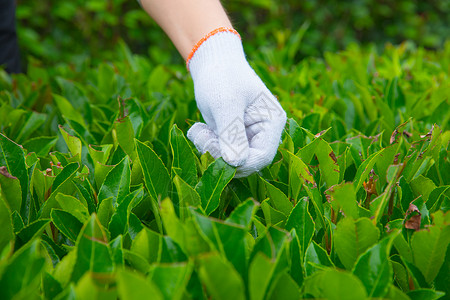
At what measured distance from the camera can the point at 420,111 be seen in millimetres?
1924

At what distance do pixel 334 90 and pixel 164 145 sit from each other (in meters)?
1.03

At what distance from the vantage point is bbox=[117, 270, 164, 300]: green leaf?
2.28 feet

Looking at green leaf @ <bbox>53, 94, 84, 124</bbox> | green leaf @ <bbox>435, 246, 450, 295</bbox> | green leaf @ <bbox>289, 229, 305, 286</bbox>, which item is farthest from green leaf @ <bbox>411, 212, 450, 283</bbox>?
green leaf @ <bbox>53, 94, 84, 124</bbox>

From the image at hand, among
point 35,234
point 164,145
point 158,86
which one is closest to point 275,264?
point 35,234

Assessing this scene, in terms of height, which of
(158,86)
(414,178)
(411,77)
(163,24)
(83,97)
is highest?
(163,24)

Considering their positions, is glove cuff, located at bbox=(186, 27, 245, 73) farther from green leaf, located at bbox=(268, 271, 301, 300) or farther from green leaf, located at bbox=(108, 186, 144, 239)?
green leaf, located at bbox=(268, 271, 301, 300)

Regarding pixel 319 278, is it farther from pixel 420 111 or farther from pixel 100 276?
pixel 420 111

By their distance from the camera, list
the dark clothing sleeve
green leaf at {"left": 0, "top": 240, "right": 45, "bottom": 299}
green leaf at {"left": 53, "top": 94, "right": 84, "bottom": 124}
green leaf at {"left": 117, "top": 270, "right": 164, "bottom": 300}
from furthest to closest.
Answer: the dark clothing sleeve < green leaf at {"left": 53, "top": 94, "right": 84, "bottom": 124} < green leaf at {"left": 0, "top": 240, "right": 45, "bottom": 299} < green leaf at {"left": 117, "top": 270, "right": 164, "bottom": 300}

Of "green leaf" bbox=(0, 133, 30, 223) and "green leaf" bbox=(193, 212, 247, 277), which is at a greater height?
"green leaf" bbox=(0, 133, 30, 223)

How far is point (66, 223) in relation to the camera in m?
1.11

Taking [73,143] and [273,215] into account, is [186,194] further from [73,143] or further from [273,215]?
[73,143]

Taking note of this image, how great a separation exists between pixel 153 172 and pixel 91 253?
354 mm

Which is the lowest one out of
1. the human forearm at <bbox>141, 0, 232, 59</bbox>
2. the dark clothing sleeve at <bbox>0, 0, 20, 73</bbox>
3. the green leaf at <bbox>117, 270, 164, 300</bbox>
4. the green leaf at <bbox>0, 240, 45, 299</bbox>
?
the green leaf at <bbox>117, 270, 164, 300</bbox>

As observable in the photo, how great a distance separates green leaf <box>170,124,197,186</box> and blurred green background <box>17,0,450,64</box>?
3.03m
